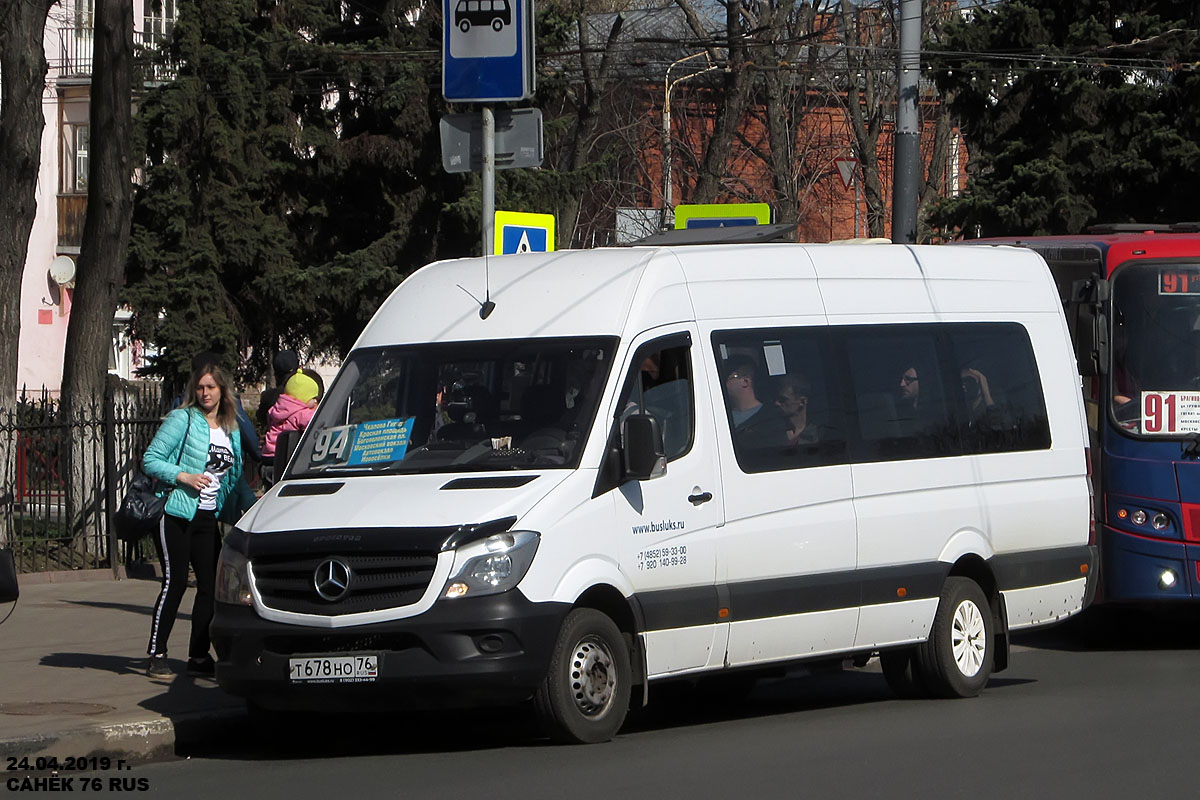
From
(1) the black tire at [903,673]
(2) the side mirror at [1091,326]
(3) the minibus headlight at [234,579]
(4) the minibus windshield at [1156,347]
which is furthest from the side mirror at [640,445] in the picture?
(4) the minibus windshield at [1156,347]

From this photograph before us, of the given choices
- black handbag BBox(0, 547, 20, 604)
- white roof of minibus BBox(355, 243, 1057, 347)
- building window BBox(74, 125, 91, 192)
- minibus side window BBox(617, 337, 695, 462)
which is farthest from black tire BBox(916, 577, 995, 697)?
building window BBox(74, 125, 91, 192)

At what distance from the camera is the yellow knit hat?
13.0 meters

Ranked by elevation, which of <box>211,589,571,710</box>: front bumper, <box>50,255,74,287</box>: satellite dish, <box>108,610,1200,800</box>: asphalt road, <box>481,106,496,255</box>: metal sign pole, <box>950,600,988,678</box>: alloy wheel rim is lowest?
<box>108,610,1200,800</box>: asphalt road

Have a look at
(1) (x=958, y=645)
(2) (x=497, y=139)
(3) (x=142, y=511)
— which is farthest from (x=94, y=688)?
(1) (x=958, y=645)

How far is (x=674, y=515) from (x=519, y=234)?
4.13 m

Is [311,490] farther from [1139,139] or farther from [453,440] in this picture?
[1139,139]

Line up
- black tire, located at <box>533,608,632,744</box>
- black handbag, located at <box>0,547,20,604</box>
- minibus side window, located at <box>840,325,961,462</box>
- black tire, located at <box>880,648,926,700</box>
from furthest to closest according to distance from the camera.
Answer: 1. black tire, located at <box>880,648,926,700</box>
2. minibus side window, located at <box>840,325,961,462</box>
3. black tire, located at <box>533,608,632,744</box>
4. black handbag, located at <box>0,547,20,604</box>

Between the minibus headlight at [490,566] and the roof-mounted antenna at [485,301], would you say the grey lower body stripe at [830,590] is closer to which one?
the minibus headlight at [490,566]

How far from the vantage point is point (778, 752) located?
27.5ft

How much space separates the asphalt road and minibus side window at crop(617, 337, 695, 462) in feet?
4.94

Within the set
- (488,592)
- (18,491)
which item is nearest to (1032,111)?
(18,491)

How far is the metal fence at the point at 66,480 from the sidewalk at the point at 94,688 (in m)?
1.44

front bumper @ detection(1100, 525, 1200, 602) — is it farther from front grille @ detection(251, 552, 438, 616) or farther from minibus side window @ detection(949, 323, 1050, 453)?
front grille @ detection(251, 552, 438, 616)

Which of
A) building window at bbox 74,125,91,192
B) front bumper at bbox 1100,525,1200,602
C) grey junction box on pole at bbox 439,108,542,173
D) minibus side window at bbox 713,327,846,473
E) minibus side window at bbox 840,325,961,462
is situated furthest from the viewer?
building window at bbox 74,125,91,192
